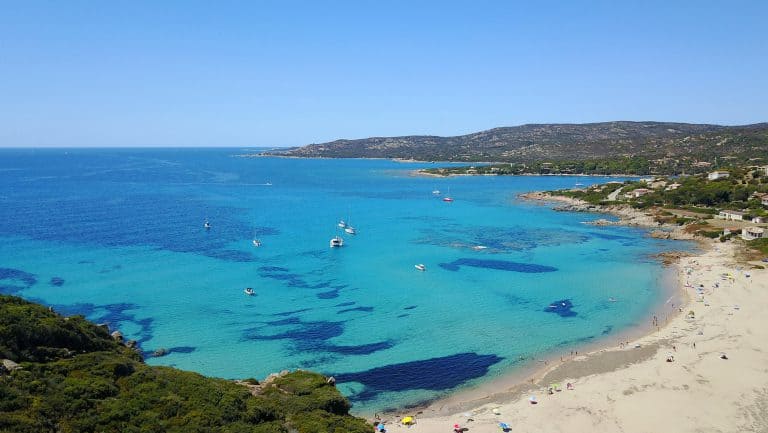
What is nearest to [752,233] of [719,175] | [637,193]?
[637,193]

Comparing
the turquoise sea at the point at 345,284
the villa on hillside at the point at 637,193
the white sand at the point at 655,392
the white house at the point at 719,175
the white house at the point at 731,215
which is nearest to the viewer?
the white sand at the point at 655,392

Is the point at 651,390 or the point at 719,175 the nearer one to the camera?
the point at 651,390

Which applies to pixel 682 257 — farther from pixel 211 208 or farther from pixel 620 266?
pixel 211 208

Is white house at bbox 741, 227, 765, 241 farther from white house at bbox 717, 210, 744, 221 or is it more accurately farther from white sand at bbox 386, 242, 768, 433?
white sand at bbox 386, 242, 768, 433

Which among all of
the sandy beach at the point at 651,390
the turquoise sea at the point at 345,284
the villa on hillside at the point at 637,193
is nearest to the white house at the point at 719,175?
the villa on hillside at the point at 637,193

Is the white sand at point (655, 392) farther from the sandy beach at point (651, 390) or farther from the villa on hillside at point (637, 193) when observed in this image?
the villa on hillside at point (637, 193)

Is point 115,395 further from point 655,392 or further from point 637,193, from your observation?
point 637,193
